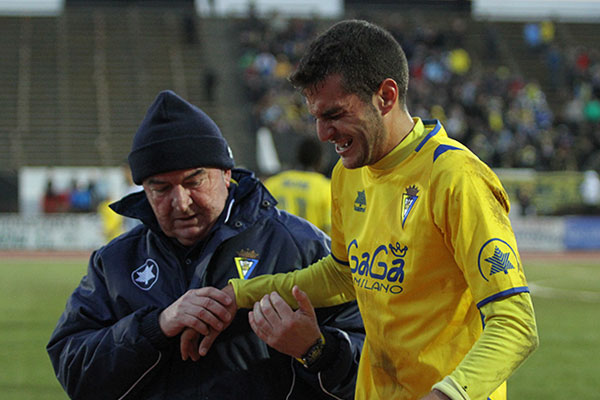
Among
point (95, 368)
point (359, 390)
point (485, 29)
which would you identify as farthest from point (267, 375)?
point (485, 29)

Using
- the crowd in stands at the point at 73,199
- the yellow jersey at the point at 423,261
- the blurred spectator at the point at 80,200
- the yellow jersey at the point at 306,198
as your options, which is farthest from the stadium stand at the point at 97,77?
the yellow jersey at the point at 423,261

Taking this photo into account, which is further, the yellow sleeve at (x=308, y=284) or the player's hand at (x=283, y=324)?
the yellow sleeve at (x=308, y=284)

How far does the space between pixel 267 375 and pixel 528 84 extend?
1263 inches

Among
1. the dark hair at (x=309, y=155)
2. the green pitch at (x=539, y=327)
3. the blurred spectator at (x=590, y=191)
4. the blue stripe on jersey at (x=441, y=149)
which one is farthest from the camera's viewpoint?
the blurred spectator at (x=590, y=191)

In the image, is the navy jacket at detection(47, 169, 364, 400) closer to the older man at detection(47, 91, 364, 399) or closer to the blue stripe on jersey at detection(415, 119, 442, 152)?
the older man at detection(47, 91, 364, 399)

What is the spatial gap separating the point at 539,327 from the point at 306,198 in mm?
4031

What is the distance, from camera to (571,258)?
883 inches

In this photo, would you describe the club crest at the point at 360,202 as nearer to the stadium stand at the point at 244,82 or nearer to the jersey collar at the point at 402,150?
the jersey collar at the point at 402,150

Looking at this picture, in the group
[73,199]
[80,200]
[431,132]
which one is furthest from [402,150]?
[73,199]

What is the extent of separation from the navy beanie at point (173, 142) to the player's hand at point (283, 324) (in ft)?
1.79

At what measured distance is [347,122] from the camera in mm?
2426

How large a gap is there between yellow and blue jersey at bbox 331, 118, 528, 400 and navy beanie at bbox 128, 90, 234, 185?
0.54m

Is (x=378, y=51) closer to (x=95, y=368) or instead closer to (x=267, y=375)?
(x=267, y=375)

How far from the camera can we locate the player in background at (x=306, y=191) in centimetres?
862
